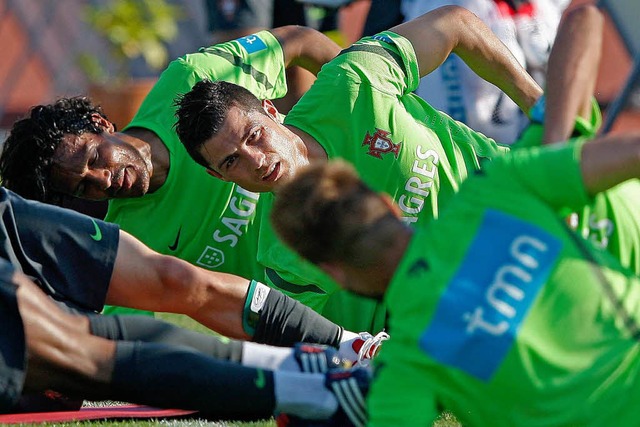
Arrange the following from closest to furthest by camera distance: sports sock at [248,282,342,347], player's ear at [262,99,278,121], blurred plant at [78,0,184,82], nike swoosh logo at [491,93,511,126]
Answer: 1. sports sock at [248,282,342,347]
2. player's ear at [262,99,278,121]
3. nike swoosh logo at [491,93,511,126]
4. blurred plant at [78,0,184,82]

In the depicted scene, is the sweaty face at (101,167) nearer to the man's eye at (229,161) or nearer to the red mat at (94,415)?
the man's eye at (229,161)

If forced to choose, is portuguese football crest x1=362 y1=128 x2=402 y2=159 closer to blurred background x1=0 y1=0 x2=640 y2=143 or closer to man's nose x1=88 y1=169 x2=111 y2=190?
man's nose x1=88 y1=169 x2=111 y2=190

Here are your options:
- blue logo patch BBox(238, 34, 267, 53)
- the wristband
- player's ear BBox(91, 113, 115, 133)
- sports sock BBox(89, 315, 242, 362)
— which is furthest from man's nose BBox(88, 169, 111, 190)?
the wristband

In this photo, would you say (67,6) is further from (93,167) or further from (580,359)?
(580,359)

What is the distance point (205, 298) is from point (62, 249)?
0.50 metres

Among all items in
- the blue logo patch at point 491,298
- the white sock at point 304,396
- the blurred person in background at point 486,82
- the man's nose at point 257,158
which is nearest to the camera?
the blue logo patch at point 491,298

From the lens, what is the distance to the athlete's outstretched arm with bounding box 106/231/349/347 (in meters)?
3.86

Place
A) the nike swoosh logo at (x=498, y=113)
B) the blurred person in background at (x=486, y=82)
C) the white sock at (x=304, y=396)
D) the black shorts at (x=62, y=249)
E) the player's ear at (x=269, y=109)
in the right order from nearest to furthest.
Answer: the white sock at (x=304, y=396) < the black shorts at (x=62, y=249) < the player's ear at (x=269, y=109) < the blurred person in background at (x=486, y=82) < the nike swoosh logo at (x=498, y=113)

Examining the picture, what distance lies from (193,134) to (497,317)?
6.95 feet

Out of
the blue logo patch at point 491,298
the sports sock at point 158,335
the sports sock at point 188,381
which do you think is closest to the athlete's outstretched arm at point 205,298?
the sports sock at point 158,335

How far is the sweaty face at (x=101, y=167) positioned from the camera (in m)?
4.61

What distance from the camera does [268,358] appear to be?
3.48 meters

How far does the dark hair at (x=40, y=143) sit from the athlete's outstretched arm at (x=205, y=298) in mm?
918

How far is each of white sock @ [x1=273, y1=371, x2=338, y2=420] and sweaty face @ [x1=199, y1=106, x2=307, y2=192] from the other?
110 cm
